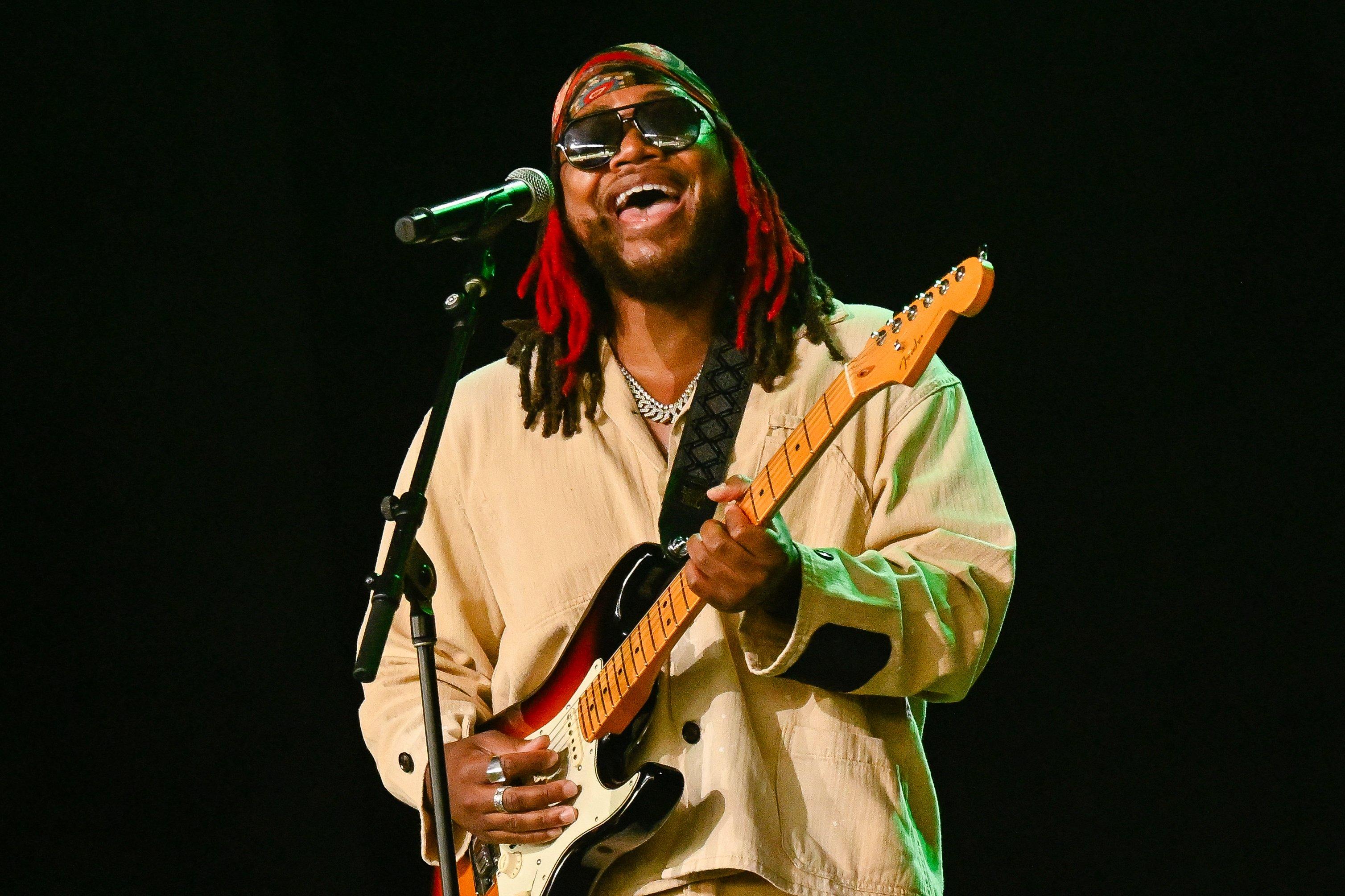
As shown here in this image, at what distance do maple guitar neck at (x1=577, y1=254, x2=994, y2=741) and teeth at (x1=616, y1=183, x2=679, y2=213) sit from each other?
795 mm

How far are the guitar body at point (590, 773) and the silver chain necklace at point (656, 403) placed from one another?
1.24ft

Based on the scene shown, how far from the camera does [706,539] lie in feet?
6.86

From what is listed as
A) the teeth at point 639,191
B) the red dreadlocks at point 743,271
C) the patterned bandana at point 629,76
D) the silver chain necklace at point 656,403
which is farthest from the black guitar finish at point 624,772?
the patterned bandana at point 629,76

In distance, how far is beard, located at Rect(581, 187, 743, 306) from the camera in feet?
9.12

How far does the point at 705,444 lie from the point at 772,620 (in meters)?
0.48

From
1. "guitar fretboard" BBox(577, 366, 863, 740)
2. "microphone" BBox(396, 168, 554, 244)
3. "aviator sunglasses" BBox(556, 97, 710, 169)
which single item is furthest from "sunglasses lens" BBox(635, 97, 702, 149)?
"guitar fretboard" BBox(577, 366, 863, 740)

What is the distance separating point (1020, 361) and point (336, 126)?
207cm

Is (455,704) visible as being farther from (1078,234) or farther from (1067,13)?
(1067,13)

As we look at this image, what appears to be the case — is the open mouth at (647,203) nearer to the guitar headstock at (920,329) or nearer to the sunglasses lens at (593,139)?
the sunglasses lens at (593,139)

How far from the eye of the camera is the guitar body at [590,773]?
223 cm

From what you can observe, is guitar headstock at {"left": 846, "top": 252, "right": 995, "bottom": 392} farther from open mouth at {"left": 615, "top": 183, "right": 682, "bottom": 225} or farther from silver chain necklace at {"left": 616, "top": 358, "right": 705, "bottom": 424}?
open mouth at {"left": 615, "top": 183, "right": 682, "bottom": 225}

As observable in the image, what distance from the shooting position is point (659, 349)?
2.86 meters

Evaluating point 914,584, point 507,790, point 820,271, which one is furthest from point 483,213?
point 820,271

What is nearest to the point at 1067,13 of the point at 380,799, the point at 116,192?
the point at 116,192
